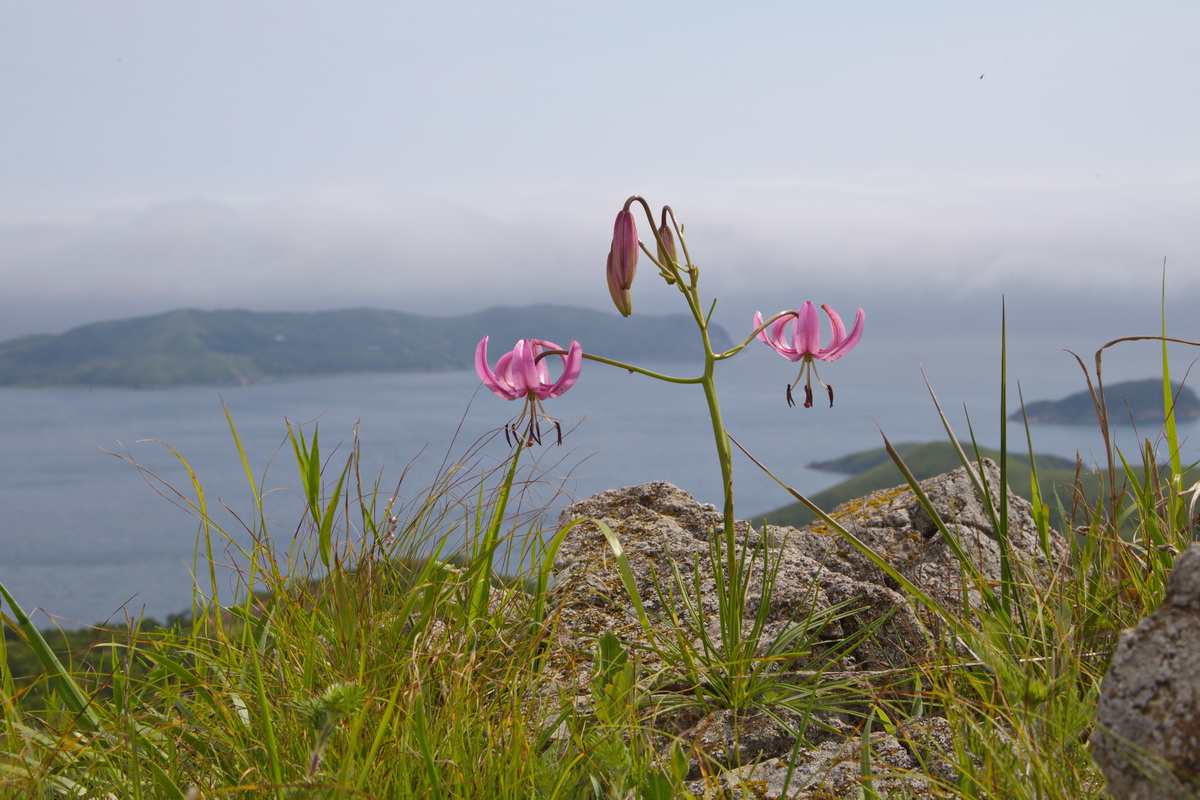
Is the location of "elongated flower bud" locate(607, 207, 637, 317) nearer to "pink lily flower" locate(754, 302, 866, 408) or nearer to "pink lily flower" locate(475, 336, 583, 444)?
"pink lily flower" locate(475, 336, 583, 444)

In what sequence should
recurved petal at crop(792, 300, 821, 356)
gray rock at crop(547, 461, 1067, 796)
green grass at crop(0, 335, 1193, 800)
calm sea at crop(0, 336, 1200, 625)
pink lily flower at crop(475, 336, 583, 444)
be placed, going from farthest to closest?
calm sea at crop(0, 336, 1200, 625)
recurved petal at crop(792, 300, 821, 356)
pink lily flower at crop(475, 336, 583, 444)
gray rock at crop(547, 461, 1067, 796)
green grass at crop(0, 335, 1193, 800)

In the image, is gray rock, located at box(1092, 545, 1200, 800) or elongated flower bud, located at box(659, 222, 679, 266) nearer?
gray rock, located at box(1092, 545, 1200, 800)

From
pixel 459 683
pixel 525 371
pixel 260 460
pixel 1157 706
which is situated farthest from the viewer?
pixel 260 460

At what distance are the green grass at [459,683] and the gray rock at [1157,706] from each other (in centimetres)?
25

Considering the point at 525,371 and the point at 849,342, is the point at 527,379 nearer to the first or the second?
the point at 525,371

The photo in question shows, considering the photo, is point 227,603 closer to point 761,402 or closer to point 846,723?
point 846,723

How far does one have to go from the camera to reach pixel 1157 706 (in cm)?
177

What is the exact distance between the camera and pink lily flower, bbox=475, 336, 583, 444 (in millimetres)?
3176

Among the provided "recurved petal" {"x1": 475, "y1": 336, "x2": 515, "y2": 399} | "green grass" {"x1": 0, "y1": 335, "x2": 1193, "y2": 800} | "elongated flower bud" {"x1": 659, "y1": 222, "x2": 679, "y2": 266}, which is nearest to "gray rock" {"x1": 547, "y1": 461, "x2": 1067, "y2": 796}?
"green grass" {"x1": 0, "y1": 335, "x2": 1193, "y2": 800}

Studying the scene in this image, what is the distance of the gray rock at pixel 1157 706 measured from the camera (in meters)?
1.73

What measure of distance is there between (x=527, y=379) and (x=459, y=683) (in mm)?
1178

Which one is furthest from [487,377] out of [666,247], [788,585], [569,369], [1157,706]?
[1157,706]

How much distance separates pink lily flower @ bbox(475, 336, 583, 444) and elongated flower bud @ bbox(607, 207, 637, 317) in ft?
0.84

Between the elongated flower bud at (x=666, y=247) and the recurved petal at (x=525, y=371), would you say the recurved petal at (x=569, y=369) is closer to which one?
the recurved petal at (x=525, y=371)
